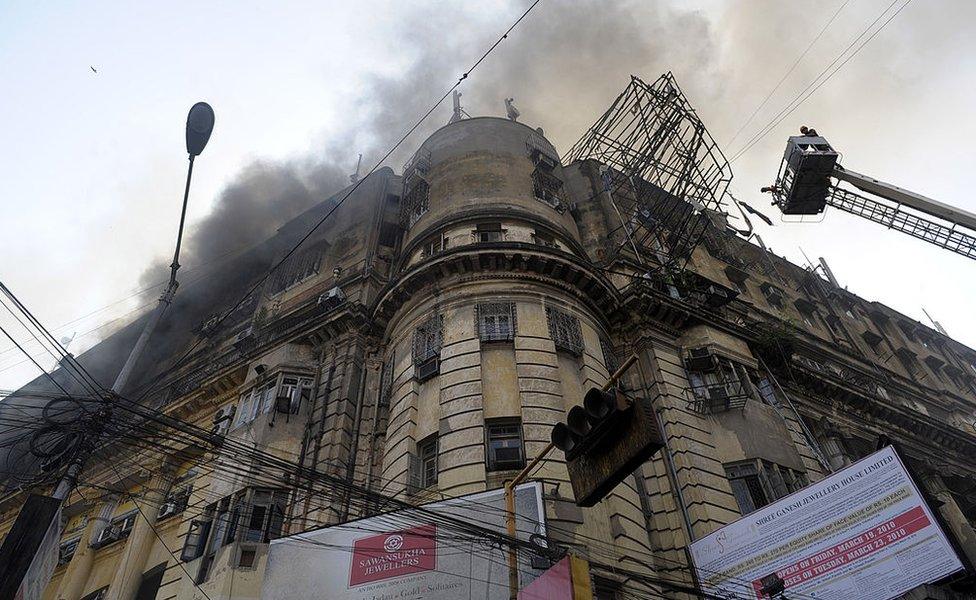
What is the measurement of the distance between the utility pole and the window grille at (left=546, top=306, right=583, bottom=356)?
1039 cm

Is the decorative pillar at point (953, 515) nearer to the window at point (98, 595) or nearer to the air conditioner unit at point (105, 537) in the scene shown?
the window at point (98, 595)

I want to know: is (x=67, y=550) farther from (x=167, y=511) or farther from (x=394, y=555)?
(x=394, y=555)

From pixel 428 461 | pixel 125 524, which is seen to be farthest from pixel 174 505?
pixel 428 461

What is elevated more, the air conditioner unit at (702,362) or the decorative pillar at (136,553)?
the air conditioner unit at (702,362)

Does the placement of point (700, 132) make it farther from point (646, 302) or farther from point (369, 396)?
point (369, 396)

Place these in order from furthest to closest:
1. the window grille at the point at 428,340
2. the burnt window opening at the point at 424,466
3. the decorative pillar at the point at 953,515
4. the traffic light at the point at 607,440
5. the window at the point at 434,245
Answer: the window at the point at 434,245
the decorative pillar at the point at 953,515
the window grille at the point at 428,340
the burnt window opening at the point at 424,466
the traffic light at the point at 607,440

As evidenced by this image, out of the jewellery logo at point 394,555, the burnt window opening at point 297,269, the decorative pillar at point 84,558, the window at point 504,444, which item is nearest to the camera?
the jewellery logo at point 394,555

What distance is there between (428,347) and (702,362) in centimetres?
1000

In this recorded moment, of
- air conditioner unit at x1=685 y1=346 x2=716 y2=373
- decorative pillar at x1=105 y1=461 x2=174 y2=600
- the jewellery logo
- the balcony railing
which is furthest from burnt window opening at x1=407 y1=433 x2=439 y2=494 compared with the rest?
air conditioner unit at x1=685 y1=346 x2=716 y2=373

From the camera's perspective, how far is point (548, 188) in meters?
26.6

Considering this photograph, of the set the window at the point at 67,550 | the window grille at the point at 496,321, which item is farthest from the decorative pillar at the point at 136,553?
the window grille at the point at 496,321

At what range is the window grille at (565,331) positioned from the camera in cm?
1772

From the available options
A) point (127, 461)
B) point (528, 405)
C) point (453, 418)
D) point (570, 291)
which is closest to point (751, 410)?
point (570, 291)

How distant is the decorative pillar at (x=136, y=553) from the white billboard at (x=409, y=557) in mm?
7955
